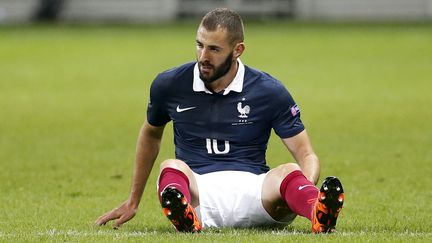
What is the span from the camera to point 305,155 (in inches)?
345

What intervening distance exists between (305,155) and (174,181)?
3.41 feet

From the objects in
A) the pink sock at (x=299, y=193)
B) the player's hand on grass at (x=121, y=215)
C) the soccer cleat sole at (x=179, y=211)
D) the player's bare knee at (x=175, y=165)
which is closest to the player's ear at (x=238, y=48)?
the player's bare knee at (x=175, y=165)

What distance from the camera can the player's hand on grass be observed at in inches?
352

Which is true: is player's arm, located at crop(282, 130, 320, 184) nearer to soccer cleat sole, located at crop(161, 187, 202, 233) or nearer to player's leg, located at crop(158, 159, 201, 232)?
player's leg, located at crop(158, 159, 201, 232)

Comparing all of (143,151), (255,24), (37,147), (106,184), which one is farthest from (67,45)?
(143,151)

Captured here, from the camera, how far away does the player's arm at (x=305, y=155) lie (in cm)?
862

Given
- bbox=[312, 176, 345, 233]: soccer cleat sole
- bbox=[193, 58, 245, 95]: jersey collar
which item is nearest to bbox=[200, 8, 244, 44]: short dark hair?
bbox=[193, 58, 245, 95]: jersey collar

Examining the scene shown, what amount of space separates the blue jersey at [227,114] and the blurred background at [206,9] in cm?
4231

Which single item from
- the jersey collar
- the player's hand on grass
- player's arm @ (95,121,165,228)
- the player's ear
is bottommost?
the player's hand on grass

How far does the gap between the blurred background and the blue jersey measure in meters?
42.3

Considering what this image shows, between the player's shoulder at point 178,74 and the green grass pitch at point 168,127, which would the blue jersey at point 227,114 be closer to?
the player's shoulder at point 178,74

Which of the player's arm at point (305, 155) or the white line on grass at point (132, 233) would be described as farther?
the player's arm at point (305, 155)

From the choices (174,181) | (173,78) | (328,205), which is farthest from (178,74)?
(328,205)

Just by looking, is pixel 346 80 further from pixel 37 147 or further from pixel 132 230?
pixel 132 230
